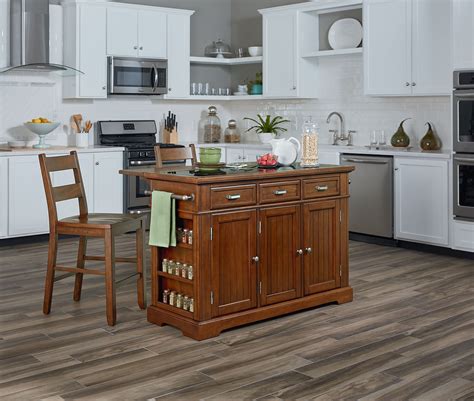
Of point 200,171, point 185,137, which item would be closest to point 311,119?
point 185,137

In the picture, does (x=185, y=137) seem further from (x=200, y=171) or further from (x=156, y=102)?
(x=200, y=171)

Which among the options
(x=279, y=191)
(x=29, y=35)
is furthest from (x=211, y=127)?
(x=279, y=191)

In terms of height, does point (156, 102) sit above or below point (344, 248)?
above

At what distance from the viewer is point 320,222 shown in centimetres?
482

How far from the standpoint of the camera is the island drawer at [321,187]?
15.5 feet

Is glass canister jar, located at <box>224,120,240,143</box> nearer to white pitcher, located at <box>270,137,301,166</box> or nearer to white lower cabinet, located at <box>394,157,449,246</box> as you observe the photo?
white lower cabinet, located at <box>394,157,449,246</box>

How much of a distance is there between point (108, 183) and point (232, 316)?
3680mm

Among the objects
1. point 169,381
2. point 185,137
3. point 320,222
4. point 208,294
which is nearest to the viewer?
point 169,381

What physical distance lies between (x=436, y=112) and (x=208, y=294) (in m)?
3.79

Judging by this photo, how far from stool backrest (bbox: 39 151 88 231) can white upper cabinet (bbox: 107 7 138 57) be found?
3169 millimetres

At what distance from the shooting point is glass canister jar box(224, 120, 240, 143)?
9.15m

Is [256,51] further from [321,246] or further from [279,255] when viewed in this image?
[279,255]

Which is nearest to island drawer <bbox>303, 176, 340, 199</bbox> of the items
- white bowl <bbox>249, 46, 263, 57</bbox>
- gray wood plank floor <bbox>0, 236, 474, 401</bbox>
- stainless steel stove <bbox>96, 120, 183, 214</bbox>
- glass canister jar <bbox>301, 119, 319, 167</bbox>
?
glass canister jar <bbox>301, 119, 319, 167</bbox>

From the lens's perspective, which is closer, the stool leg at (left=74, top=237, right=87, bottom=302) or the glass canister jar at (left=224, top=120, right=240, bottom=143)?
the stool leg at (left=74, top=237, right=87, bottom=302)
